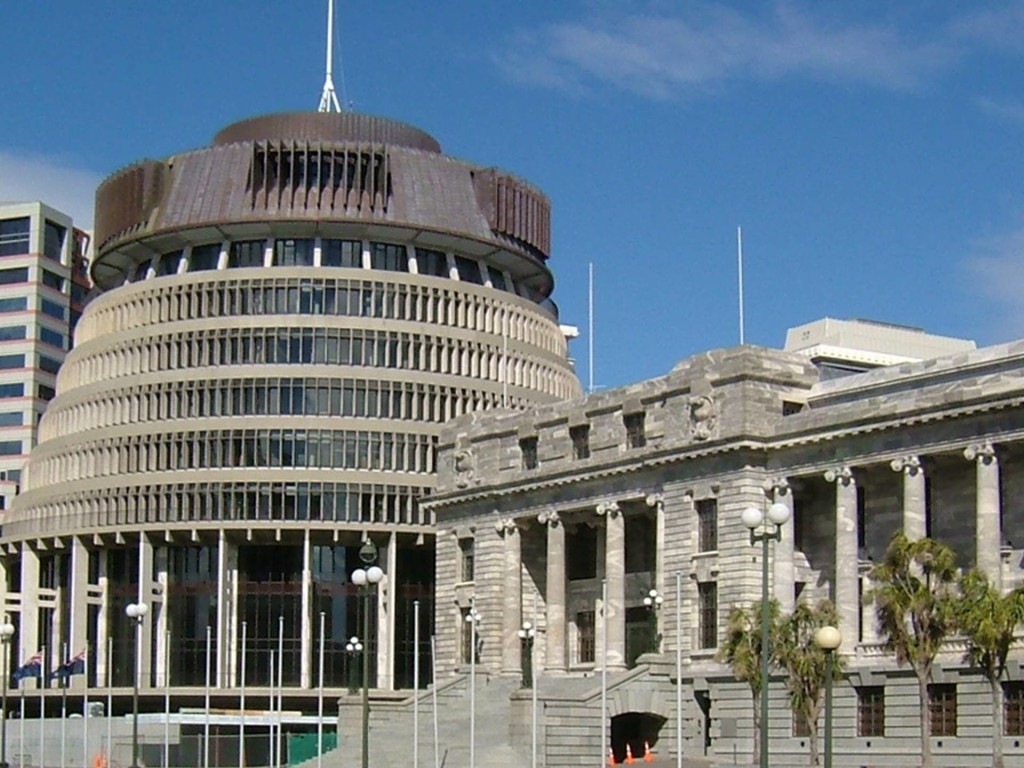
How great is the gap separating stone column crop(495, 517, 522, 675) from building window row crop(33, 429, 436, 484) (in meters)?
30.2

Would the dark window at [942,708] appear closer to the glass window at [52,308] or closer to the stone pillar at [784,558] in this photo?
the stone pillar at [784,558]

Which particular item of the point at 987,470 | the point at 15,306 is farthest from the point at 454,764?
the point at 15,306

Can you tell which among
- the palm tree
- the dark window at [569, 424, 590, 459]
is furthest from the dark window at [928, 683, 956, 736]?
the dark window at [569, 424, 590, 459]

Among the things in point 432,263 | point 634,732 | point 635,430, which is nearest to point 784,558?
point 634,732

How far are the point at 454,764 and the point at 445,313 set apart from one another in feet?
185

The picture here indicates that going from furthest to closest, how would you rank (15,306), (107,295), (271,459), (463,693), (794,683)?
(15,306) → (107,295) → (271,459) → (463,693) → (794,683)

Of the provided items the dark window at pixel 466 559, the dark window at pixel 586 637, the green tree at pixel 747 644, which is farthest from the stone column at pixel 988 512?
the dark window at pixel 466 559

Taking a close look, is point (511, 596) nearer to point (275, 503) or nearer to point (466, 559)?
point (466, 559)

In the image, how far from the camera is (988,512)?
85812 millimetres

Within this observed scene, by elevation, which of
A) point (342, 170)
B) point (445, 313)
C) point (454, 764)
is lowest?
point (454, 764)

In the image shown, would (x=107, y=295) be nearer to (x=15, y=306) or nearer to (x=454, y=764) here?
(x=15, y=306)

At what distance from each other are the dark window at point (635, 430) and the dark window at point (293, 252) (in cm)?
4749

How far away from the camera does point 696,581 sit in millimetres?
98812

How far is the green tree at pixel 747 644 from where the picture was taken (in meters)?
81.4
